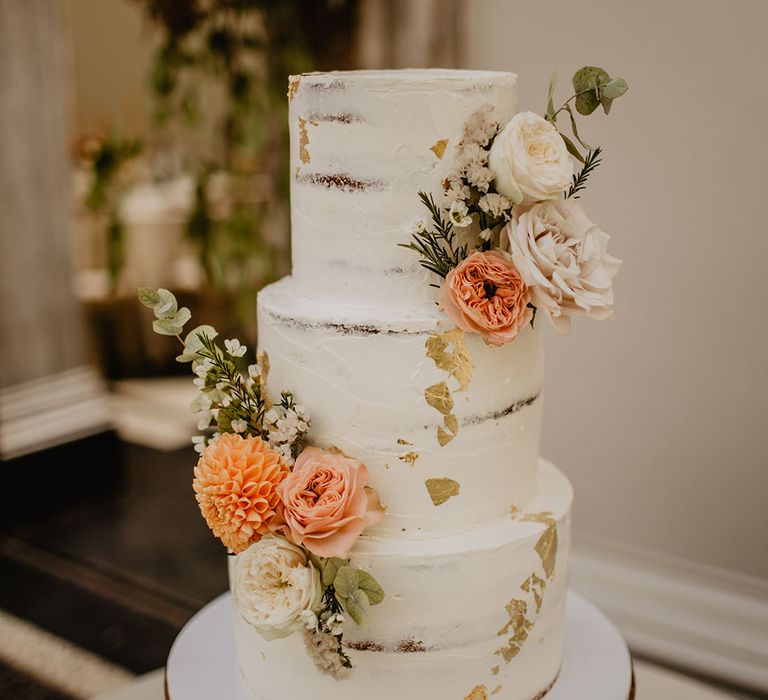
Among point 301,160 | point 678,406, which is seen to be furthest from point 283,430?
point 678,406

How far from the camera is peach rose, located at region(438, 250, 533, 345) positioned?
116cm

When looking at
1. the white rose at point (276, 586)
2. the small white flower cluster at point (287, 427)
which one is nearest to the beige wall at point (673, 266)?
the small white flower cluster at point (287, 427)

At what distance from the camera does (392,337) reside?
1.22 m

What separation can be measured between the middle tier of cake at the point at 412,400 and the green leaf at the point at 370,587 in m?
0.11

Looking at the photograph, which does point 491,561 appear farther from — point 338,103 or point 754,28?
point 754,28

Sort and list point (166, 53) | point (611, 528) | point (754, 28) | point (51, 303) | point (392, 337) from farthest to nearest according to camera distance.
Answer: point (51, 303), point (166, 53), point (611, 528), point (754, 28), point (392, 337)

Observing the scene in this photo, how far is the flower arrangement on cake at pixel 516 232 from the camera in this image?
1.15 m

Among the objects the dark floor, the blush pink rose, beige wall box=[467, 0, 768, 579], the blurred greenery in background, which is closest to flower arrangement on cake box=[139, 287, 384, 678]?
the blush pink rose

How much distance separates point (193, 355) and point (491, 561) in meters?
0.57

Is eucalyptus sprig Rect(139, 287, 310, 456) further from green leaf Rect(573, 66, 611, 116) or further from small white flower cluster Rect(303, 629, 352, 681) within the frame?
green leaf Rect(573, 66, 611, 116)

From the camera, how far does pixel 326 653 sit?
4.11 ft

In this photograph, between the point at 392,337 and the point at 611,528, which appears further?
the point at 611,528

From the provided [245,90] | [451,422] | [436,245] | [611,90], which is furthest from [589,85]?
[245,90]

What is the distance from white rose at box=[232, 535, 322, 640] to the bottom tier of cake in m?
0.09
